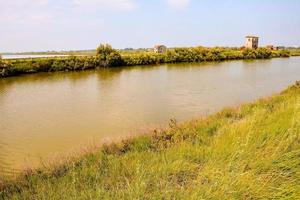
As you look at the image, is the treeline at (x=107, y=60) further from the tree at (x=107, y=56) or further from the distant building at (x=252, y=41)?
the distant building at (x=252, y=41)

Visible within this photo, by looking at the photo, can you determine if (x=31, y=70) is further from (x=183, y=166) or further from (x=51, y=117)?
(x=183, y=166)

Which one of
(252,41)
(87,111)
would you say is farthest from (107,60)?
(252,41)

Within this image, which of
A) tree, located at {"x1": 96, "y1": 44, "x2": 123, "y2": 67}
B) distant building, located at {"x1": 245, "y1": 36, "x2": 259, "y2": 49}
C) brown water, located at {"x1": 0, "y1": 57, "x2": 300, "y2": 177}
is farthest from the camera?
distant building, located at {"x1": 245, "y1": 36, "x2": 259, "y2": 49}

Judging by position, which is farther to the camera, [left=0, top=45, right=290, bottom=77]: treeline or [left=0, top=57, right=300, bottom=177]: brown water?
[left=0, top=45, right=290, bottom=77]: treeline

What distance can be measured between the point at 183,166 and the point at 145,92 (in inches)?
685

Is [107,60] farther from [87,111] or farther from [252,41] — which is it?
[252,41]

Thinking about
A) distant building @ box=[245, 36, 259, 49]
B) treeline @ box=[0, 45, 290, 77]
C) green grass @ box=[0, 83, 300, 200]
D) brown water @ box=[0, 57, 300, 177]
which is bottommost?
brown water @ box=[0, 57, 300, 177]

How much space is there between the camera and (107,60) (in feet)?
141

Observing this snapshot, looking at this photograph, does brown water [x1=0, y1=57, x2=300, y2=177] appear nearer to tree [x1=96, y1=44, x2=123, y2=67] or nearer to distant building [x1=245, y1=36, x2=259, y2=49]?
tree [x1=96, y1=44, x2=123, y2=67]

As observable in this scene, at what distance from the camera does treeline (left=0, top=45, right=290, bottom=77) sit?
36688mm

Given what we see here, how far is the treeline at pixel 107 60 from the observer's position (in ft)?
120

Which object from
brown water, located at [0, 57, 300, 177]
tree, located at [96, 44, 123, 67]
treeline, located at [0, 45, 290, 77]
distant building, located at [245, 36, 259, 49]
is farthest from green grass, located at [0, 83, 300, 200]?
distant building, located at [245, 36, 259, 49]

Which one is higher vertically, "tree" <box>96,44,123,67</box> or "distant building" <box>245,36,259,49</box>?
"distant building" <box>245,36,259,49</box>

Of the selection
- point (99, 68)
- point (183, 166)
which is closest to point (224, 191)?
point (183, 166)
